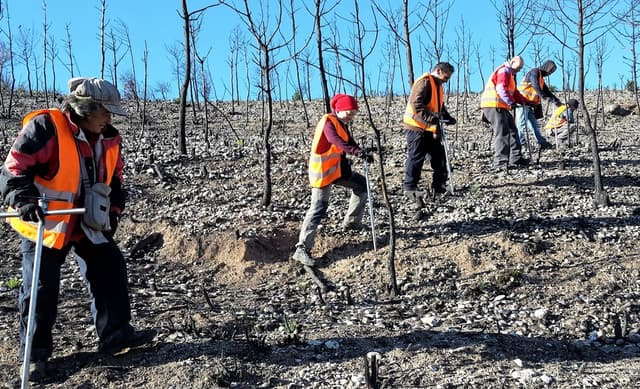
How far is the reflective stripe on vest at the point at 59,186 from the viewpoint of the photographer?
3.49m

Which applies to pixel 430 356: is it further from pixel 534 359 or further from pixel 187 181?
pixel 187 181

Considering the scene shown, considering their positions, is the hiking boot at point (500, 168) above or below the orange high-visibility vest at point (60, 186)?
above

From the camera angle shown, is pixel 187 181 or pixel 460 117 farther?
pixel 460 117

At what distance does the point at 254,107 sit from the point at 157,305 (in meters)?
23.9

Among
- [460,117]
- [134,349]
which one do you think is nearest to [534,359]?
[134,349]

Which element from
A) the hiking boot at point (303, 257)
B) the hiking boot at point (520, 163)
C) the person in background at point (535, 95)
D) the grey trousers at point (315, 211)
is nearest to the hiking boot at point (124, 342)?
the hiking boot at point (303, 257)

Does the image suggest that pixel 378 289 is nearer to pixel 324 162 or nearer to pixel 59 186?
pixel 324 162

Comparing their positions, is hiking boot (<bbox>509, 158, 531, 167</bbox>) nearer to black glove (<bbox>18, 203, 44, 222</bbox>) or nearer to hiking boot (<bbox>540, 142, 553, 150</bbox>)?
hiking boot (<bbox>540, 142, 553, 150</bbox>)

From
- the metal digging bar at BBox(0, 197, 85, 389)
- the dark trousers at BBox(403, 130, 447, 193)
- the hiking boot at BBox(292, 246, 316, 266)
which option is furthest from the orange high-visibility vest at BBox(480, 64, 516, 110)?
the metal digging bar at BBox(0, 197, 85, 389)

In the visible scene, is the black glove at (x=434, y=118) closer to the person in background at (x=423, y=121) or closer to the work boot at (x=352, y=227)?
the person in background at (x=423, y=121)

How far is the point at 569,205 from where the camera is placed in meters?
7.36

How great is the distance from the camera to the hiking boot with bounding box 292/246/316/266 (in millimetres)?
6203

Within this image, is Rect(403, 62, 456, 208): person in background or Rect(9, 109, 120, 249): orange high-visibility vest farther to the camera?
Rect(403, 62, 456, 208): person in background

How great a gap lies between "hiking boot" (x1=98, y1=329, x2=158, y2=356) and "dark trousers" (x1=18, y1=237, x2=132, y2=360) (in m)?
0.05
